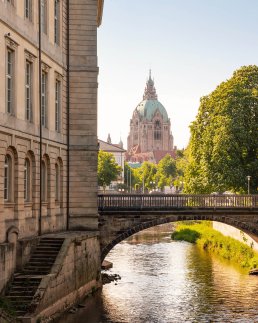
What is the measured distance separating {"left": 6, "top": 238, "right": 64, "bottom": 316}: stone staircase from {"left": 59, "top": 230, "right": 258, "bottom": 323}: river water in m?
2.24

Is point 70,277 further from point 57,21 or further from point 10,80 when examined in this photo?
point 57,21

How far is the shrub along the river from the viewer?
50000 millimetres

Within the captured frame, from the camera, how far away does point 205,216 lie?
42.4 meters

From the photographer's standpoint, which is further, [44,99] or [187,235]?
[187,235]

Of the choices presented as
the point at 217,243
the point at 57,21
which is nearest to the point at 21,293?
the point at 57,21

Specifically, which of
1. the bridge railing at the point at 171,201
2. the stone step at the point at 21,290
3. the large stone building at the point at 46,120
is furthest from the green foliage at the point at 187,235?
the stone step at the point at 21,290

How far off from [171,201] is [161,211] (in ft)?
3.57

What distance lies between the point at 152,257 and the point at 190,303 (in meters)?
20.3

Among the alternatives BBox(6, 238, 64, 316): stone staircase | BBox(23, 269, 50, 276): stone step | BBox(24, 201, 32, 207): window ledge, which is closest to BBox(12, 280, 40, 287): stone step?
BBox(6, 238, 64, 316): stone staircase

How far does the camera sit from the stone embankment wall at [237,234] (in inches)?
1944

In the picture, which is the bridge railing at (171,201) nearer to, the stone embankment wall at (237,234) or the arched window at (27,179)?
the stone embankment wall at (237,234)

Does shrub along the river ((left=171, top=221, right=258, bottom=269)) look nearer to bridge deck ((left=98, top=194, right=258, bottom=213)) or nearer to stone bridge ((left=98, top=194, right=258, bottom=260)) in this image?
stone bridge ((left=98, top=194, right=258, bottom=260))

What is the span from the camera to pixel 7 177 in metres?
29.7

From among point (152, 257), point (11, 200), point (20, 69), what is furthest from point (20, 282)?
point (152, 257)
